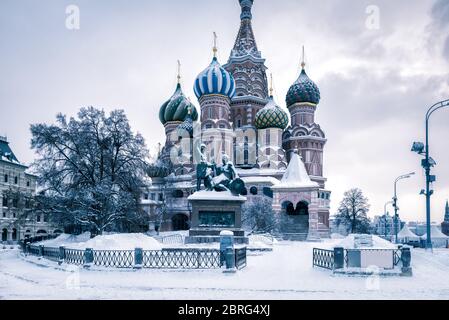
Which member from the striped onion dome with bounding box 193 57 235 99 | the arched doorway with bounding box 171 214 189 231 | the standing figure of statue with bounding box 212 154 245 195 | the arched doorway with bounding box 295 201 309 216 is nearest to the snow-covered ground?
the standing figure of statue with bounding box 212 154 245 195

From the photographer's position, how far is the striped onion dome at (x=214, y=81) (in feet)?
167

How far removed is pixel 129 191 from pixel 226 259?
619 inches

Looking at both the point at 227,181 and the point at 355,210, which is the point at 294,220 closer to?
the point at 355,210

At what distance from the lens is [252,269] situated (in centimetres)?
1512

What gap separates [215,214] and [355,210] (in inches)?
1580

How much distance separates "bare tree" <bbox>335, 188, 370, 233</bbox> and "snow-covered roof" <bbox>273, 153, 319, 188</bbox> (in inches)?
701

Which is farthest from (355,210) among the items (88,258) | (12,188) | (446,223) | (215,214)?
(88,258)

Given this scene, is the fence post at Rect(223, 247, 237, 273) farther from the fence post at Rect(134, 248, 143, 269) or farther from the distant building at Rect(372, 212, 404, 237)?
the distant building at Rect(372, 212, 404, 237)

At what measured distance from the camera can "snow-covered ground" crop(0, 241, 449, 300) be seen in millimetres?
10234

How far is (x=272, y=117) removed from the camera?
53.1m

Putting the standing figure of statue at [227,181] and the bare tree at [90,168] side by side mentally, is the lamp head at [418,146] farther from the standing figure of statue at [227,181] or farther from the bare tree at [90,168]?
the bare tree at [90,168]
